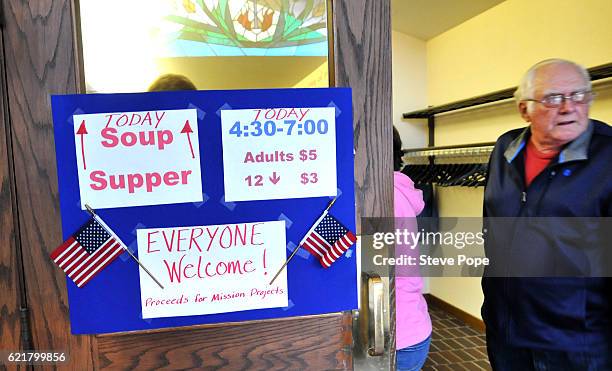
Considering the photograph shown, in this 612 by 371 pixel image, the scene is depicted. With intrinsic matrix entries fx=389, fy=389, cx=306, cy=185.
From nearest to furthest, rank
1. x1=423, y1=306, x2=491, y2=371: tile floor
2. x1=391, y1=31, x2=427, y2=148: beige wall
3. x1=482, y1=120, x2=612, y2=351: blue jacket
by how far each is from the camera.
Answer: x1=482, y1=120, x2=612, y2=351: blue jacket → x1=423, y1=306, x2=491, y2=371: tile floor → x1=391, y1=31, x2=427, y2=148: beige wall

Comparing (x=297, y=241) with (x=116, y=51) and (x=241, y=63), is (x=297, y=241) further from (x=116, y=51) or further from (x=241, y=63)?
(x=116, y=51)

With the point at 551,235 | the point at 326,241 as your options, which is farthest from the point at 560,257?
the point at 326,241

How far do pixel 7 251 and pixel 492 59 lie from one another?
10.7ft

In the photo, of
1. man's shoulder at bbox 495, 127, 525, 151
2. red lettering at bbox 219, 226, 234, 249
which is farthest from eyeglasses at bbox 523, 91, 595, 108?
red lettering at bbox 219, 226, 234, 249

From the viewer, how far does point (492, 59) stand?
305 cm

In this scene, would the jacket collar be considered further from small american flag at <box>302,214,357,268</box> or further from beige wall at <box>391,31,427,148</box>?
beige wall at <box>391,31,427,148</box>

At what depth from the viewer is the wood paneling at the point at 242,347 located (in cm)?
83

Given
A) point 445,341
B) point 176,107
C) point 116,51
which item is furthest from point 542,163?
point 445,341

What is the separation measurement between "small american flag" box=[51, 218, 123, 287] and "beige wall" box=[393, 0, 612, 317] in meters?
2.57

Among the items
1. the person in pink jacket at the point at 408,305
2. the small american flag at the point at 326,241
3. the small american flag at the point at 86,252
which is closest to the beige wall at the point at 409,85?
the person in pink jacket at the point at 408,305

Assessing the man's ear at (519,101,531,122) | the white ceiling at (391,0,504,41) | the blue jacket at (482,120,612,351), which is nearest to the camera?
the blue jacket at (482,120,612,351)

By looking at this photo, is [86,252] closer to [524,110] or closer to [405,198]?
[405,198]

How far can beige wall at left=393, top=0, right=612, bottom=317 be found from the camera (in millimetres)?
2268

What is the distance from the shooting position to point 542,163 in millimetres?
1522
